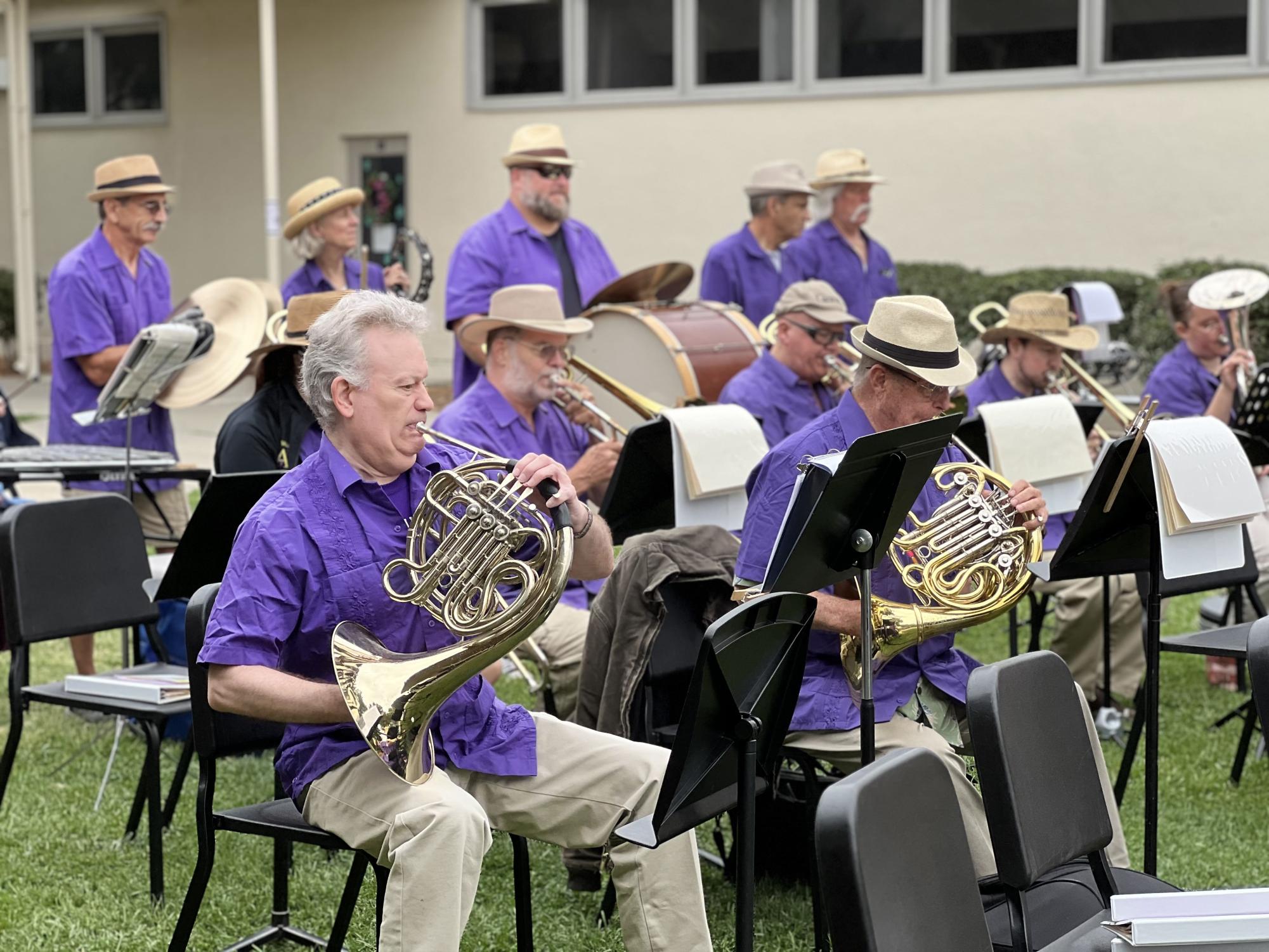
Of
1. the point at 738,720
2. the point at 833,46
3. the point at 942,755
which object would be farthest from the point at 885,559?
the point at 833,46

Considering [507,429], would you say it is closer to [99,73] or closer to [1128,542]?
[1128,542]

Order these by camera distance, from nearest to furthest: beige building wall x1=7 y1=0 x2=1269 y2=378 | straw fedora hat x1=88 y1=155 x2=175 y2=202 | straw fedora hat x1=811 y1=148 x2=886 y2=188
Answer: straw fedora hat x1=88 y1=155 x2=175 y2=202 → straw fedora hat x1=811 y1=148 x2=886 y2=188 → beige building wall x1=7 y1=0 x2=1269 y2=378

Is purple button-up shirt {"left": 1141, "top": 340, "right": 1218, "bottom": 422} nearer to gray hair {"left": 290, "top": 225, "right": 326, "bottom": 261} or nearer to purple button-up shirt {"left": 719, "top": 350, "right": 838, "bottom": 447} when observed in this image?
purple button-up shirt {"left": 719, "top": 350, "right": 838, "bottom": 447}

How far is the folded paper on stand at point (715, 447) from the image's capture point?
480cm

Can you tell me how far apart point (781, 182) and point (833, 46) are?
21.4 feet

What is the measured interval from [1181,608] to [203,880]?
5.60 metres

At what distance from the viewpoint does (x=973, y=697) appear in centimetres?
282

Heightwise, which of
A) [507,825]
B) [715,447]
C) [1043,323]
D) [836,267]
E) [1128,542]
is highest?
[836,267]

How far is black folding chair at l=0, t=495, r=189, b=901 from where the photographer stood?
14.4 ft

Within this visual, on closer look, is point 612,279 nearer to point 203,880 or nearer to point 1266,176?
point 203,880

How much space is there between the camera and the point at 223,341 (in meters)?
6.18

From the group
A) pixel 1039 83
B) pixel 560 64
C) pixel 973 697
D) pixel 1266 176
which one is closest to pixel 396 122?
pixel 560 64

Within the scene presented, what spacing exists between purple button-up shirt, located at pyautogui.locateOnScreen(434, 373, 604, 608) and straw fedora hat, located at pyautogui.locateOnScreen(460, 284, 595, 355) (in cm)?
24

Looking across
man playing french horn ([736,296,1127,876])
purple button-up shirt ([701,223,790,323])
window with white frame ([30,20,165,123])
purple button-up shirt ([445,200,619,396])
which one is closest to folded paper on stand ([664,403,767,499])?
man playing french horn ([736,296,1127,876])
